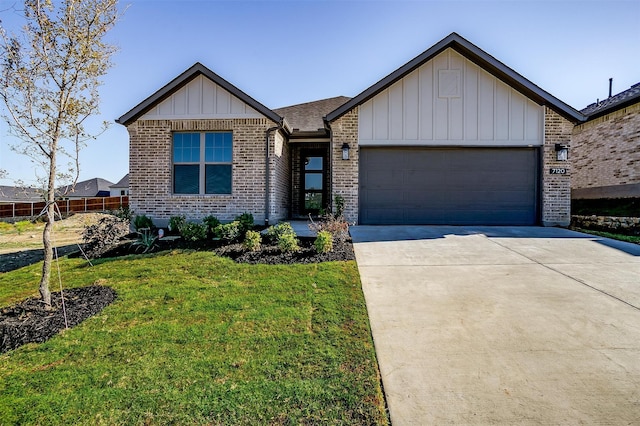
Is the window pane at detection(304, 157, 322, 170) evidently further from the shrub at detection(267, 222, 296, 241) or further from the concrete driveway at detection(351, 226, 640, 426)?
the concrete driveway at detection(351, 226, 640, 426)

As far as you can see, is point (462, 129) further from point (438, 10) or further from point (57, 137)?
point (57, 137)

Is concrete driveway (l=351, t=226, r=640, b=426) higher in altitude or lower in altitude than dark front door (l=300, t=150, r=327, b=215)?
lower

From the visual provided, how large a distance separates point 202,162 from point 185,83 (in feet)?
7.63

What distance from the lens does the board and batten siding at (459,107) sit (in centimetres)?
960

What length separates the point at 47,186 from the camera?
4.12m

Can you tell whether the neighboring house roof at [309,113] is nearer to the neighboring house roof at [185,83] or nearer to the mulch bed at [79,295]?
the neighboring house roof at [185,83]

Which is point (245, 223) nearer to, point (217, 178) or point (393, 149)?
point (217, 178)

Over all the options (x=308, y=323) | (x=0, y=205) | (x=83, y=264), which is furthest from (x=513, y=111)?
(x=0, y=205)

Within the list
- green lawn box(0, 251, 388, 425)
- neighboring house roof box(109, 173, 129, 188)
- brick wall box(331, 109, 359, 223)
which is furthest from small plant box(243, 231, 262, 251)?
neighboring house roof box(109, 173, 129, 188)

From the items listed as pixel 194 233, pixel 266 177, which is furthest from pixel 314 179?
pixel 194 233

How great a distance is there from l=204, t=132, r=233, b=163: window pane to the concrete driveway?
19.1 feet

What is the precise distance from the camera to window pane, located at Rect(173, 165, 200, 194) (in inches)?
385

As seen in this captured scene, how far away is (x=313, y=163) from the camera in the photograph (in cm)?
1259

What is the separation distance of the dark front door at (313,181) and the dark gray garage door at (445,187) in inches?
115
